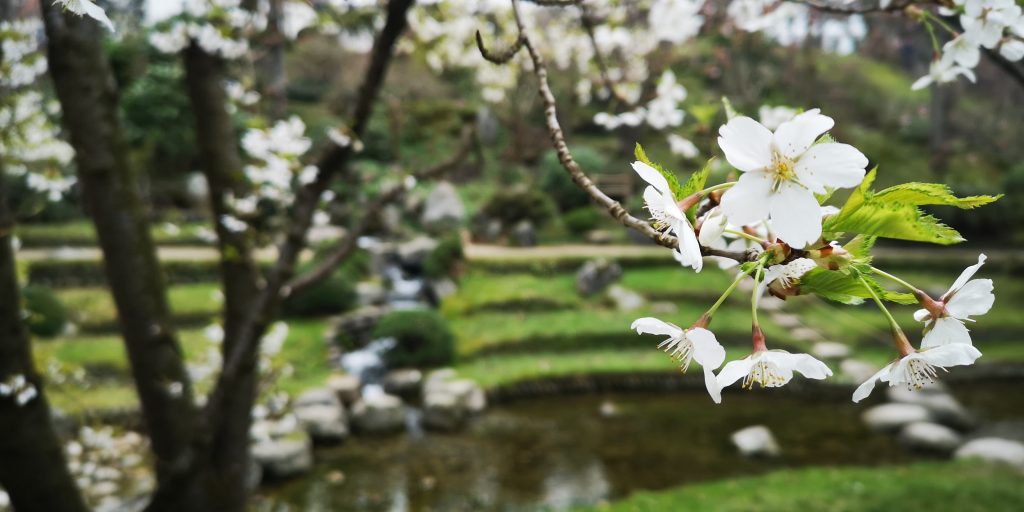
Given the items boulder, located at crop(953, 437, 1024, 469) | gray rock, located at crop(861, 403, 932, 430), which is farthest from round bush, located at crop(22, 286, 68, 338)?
boulder, located at crop(953, 437, 1024, 469)

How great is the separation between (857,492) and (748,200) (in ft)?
17.3

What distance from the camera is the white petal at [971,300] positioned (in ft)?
2.77

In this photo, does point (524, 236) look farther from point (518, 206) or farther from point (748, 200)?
point (748, 200)

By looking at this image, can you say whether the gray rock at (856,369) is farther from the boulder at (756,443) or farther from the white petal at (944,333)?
the white petal at (944,333)

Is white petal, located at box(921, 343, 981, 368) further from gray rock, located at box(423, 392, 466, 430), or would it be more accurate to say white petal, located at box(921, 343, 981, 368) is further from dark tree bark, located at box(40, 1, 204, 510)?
gray rock, located at box(423, 392, 466, 430)

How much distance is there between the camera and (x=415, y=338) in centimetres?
962

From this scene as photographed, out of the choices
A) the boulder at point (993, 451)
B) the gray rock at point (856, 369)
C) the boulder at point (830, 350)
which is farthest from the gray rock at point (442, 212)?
the boulder at point (993, 451)

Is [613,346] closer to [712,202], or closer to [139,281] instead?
[139,281]

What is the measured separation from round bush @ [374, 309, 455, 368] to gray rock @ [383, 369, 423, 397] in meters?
0.40

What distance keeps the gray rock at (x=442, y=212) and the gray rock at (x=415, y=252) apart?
1476 millimetres

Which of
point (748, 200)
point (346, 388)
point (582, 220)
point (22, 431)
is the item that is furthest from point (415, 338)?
point (748, 200)

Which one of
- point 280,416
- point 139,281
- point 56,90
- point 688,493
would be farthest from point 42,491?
point 280,416

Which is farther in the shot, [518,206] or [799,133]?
[518,206]

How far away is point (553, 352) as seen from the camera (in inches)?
412
